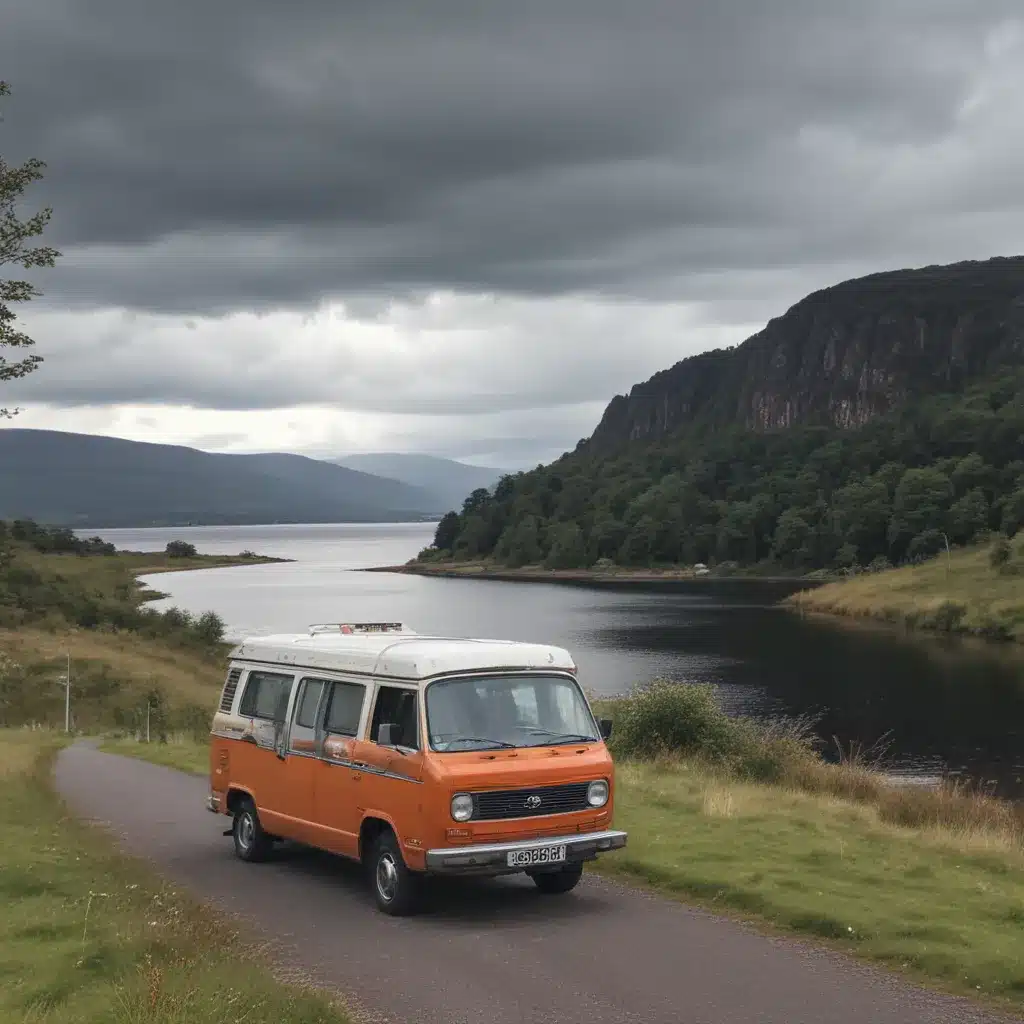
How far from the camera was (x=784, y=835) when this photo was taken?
56.6 ft

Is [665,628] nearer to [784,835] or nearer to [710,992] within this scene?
[784,835]

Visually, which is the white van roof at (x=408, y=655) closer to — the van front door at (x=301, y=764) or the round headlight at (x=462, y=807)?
the van front door at (x=301, y=764)

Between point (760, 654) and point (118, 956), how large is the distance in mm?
76823

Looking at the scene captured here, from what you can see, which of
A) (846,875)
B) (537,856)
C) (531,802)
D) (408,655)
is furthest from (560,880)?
(846,875)

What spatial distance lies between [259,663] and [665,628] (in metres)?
91.1

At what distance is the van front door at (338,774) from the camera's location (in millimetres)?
13898

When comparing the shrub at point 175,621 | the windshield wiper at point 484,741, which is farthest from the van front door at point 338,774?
the shrub at point 175,621

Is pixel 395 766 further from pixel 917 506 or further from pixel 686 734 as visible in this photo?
pixel 917 506

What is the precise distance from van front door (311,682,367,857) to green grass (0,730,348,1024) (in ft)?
5.43

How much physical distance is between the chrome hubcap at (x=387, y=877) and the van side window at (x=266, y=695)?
300cm

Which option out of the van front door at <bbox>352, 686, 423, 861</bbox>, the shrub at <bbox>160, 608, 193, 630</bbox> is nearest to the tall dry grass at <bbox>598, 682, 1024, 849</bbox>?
the van front door at <bbox>352, 686, 423, 861</bbox>

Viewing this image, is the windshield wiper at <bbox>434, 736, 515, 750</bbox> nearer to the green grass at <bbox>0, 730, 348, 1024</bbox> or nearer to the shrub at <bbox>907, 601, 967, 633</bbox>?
the green grass at <bbox>0, 730, 348, 1024</bbox>

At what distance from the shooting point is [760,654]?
275 feet

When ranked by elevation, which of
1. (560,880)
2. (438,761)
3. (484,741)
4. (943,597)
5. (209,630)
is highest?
(484,741)
